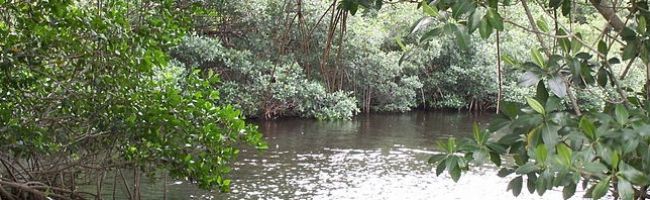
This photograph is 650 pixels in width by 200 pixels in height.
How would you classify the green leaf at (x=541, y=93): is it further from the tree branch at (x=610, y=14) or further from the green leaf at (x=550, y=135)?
the tree branch at (x=610, y=14)

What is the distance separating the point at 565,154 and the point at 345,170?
9.16 metres

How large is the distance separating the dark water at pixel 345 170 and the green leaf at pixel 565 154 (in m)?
6.93

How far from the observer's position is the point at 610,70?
1.97 meters

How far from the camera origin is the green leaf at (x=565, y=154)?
1547 mm

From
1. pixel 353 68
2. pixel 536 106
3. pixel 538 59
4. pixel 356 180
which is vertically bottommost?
pixel 356 180

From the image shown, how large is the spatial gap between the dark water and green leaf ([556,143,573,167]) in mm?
6929

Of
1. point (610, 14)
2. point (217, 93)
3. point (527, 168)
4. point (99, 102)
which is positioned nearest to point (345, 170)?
point (217, 93)

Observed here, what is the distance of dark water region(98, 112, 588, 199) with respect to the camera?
8828 mm

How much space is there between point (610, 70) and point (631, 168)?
1.57 feet

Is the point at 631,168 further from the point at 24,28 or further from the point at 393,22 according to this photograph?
the point at 393,22

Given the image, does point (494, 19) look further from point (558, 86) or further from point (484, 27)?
point (558, 86)

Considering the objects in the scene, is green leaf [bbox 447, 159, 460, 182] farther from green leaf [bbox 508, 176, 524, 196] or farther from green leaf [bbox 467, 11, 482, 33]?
green leaf [bbox 467, 11, 482, 33]

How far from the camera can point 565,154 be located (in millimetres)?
1556

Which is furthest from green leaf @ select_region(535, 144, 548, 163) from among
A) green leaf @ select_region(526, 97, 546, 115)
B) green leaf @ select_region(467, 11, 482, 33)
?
green leaf @ select_region(467, 11, 482, 33)
